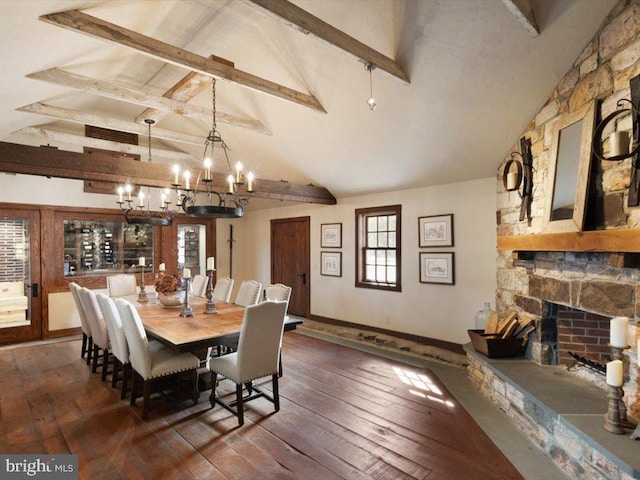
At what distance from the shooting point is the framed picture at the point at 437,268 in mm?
4457

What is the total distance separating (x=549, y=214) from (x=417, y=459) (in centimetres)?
210

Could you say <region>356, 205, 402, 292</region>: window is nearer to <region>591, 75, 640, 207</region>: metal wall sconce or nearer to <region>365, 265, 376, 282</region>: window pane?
<region>365, 265, 376, 282</region>: window pane

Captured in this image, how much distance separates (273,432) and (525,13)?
137 inches

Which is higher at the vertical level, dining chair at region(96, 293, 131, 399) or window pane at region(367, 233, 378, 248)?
window pane at region(367, 233, 378, 248)

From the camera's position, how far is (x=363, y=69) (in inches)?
131

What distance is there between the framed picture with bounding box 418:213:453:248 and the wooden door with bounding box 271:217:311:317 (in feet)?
8.02

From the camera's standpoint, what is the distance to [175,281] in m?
4.09

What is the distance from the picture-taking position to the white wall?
4.18 metres

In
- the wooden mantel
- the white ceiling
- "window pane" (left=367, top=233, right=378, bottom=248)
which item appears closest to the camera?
the wooden mantel

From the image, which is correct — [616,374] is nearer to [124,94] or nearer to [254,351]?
[254,351]

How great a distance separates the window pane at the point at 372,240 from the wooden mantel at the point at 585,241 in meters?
2.55

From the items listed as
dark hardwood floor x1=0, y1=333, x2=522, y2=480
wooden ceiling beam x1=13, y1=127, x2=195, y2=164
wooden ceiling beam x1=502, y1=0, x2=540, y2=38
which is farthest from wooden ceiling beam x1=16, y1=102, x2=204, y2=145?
wooden ceiling beam x1=502, y1=0, x2=540, y2=38

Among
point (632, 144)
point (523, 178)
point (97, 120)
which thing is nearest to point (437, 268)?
point (523, 178)

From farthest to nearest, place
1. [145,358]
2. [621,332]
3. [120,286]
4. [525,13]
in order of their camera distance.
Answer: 1. [120,286]
2. [145,358]
3. [525,13]
4. [621,332]
